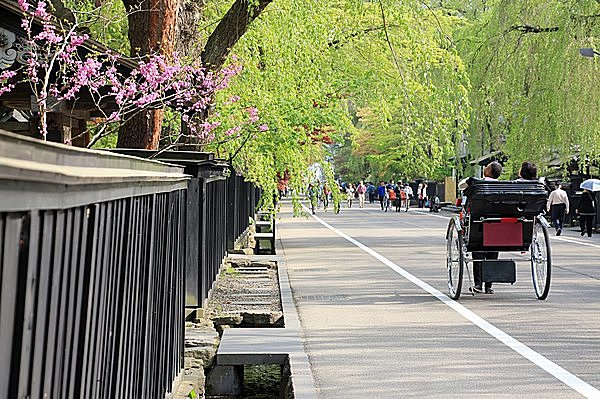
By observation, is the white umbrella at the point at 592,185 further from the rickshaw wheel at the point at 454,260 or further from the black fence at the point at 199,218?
the black fence at the point at 199,218

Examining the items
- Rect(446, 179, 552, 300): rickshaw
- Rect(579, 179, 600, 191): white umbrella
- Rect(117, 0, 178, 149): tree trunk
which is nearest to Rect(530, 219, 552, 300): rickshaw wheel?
Rect(446, 179, 552, 300): rickshaw

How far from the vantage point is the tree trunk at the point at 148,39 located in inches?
533

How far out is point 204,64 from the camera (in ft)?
48.2

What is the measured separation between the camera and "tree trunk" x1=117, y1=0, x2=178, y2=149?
533 inches

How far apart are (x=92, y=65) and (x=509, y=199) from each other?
584 centimetres

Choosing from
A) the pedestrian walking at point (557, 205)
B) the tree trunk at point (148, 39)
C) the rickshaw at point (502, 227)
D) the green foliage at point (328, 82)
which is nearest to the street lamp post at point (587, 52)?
the green foliage at point (328, 82)

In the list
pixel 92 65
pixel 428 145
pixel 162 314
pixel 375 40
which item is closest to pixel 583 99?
pixel 375 40

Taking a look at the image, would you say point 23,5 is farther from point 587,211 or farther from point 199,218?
point 587,211

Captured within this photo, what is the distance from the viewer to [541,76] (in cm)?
3069

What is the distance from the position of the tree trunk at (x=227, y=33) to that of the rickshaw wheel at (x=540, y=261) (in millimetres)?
4577

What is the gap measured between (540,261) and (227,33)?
199 inches

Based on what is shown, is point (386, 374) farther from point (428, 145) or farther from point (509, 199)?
point (428, 145)

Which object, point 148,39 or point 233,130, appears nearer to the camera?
point 148,39

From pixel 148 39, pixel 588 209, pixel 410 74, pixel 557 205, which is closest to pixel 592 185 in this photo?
pixel 557 205
